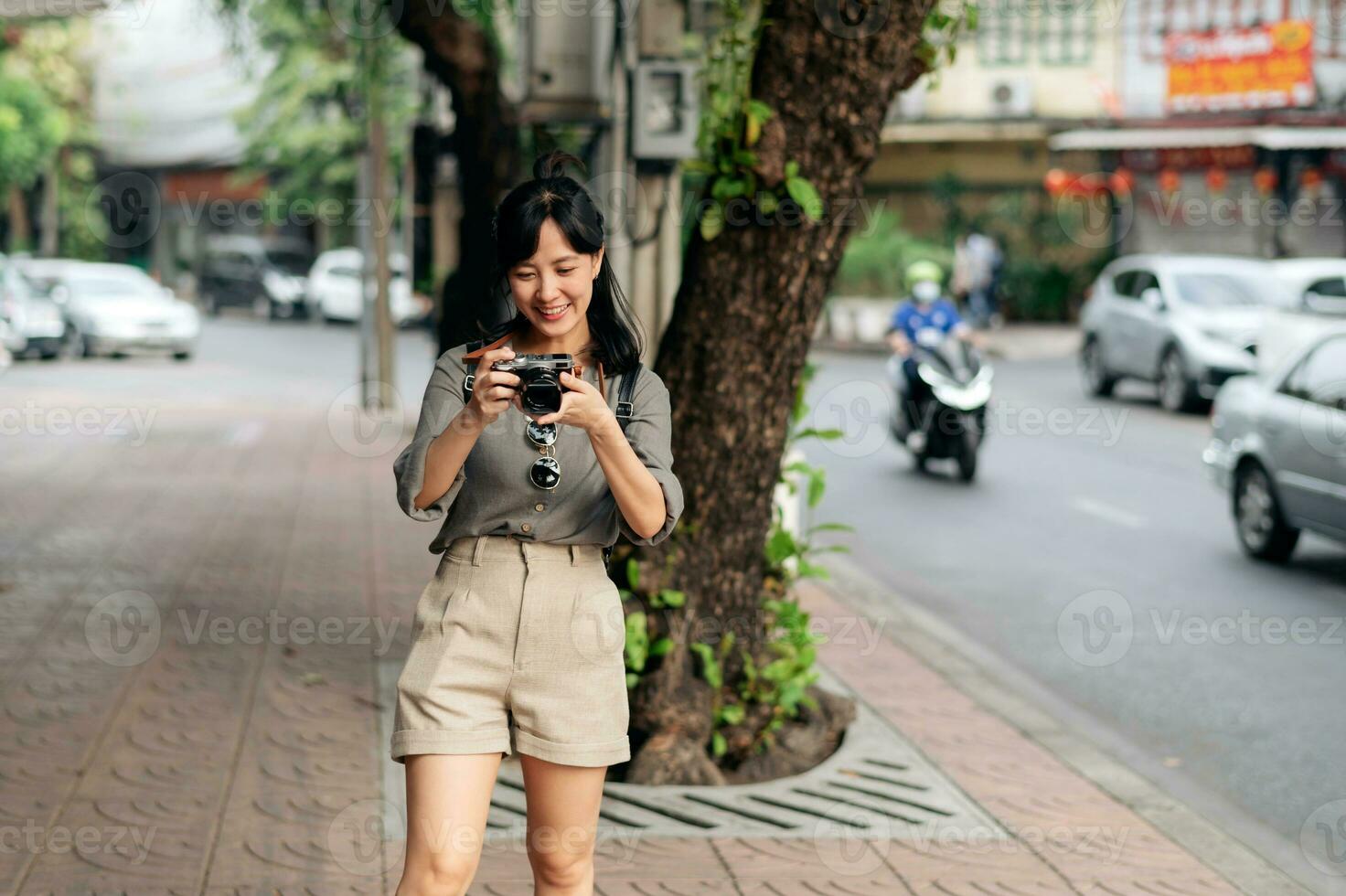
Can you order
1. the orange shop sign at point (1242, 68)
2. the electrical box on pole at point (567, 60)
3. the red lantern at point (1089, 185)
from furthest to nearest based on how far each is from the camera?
1. the red lantern at point (1089, 185)
2. the orange shop sign at point (1242, 68)
3. the electrical box on pole at point (567, 60)

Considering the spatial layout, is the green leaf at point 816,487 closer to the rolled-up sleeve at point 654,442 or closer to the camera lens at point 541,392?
the rolled-up sleeve at point 654,442

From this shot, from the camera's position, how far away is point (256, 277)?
43000 millimetres

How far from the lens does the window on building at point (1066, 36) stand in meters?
37.2

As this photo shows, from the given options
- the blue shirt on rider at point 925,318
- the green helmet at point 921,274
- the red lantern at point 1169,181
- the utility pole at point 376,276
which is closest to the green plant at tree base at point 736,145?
the green helmet at point 921,274

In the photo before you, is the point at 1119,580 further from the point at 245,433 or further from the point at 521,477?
the point at 245,433

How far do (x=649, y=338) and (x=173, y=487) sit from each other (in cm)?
658

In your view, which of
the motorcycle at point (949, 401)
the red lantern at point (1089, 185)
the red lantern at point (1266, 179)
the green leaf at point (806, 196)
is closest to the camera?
the green leaf at point (806, 196)

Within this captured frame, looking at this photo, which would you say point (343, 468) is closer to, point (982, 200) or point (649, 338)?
point (649, 338)

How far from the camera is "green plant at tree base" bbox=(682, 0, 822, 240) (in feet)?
19.1

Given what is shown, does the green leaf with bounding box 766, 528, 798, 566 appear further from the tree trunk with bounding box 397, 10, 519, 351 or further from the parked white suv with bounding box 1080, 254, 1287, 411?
the parked white suv with bounding box 1080, 254, 1287, 411

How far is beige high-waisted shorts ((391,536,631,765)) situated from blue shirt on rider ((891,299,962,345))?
1188 cm

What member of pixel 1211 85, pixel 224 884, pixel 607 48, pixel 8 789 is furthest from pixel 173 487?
pixel 1211 85

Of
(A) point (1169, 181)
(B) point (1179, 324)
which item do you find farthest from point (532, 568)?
(A) point (1169, 181)

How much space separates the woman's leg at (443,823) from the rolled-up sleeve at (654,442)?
555 millimetres
